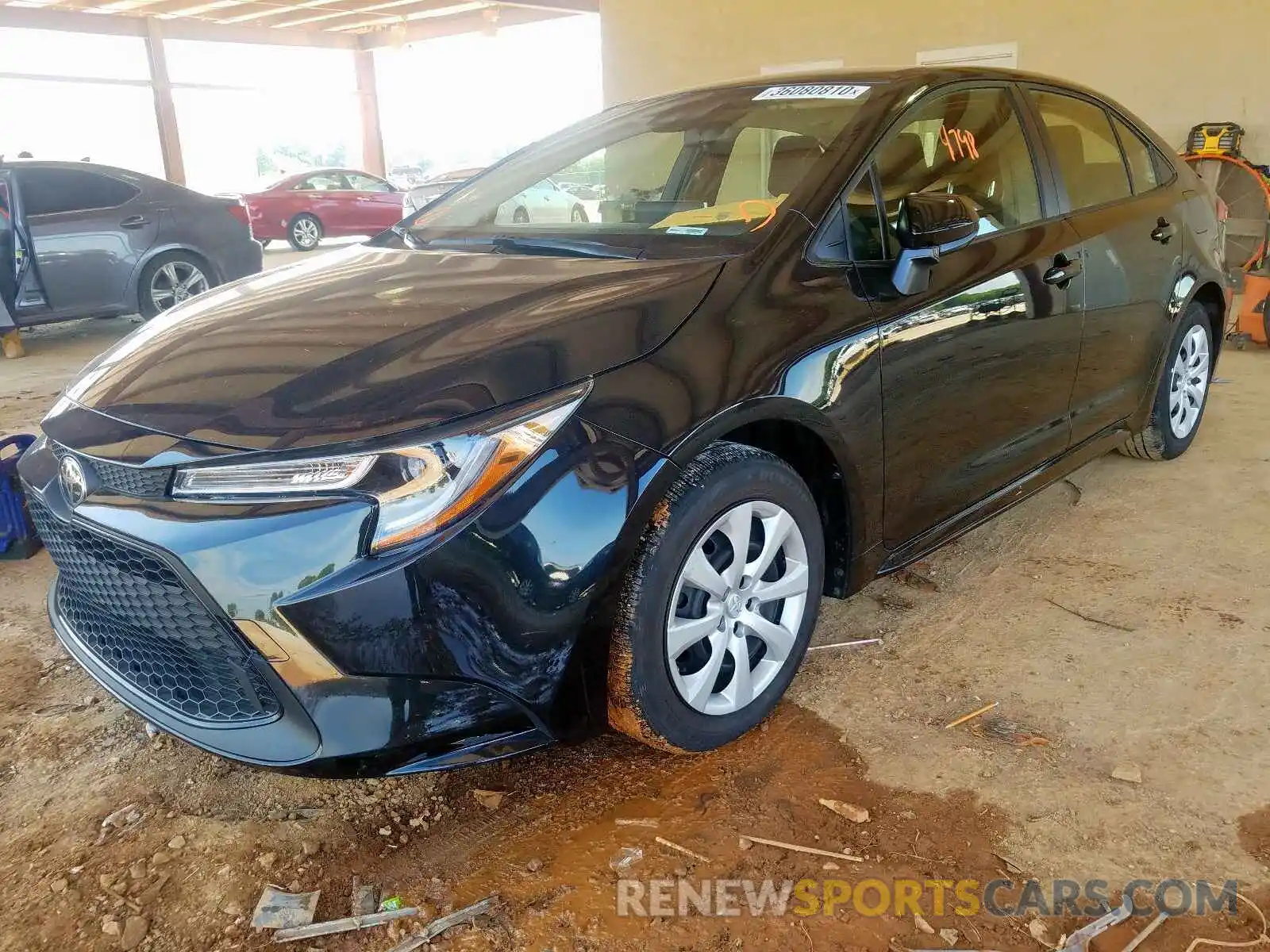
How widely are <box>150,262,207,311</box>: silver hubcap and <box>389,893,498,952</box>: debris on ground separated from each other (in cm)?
654

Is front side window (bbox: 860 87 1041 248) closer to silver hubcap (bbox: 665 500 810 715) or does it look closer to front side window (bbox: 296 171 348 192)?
silver hubcap (bbox: 665 500 810 715)

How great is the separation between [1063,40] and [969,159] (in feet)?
22.4

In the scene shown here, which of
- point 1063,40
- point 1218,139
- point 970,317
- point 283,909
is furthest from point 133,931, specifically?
point 1063,40

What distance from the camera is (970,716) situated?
2205mm

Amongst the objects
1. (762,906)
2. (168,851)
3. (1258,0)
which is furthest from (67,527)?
(1258,0)

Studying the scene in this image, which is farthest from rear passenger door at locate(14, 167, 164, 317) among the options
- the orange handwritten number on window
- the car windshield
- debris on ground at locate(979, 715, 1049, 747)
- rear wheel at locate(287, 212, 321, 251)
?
rear wheel at locate(287, 212, 321, 251)

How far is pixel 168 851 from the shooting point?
1.83 m

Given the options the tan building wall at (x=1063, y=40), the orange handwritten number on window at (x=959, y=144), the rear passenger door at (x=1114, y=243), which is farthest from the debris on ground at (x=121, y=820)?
the tan building wall at (x=1063, y=40)

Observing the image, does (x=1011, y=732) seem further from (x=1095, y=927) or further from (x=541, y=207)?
(x=541, y=207)

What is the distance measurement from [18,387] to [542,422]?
5.48m

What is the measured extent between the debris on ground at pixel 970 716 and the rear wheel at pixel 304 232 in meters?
14.3

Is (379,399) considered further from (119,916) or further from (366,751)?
(119,916)

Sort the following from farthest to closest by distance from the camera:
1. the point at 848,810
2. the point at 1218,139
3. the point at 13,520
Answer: the point at 1218,139
the point at 13,520
the point at 848,810

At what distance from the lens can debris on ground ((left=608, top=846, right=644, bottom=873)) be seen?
1757mm
